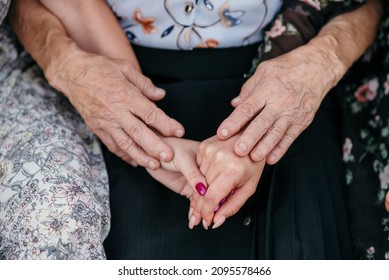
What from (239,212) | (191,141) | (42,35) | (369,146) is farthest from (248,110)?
(42,35)

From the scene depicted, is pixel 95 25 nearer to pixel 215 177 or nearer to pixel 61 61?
pixel 61 61

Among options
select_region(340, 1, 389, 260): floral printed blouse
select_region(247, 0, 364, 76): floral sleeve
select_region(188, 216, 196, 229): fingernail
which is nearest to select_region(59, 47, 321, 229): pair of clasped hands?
select_region(188, 216, 196, 229): fingernail

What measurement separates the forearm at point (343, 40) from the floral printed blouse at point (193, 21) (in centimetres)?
14

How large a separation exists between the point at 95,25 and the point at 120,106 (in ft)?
0.89

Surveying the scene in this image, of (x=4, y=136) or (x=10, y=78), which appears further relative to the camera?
(x=10, y=78)

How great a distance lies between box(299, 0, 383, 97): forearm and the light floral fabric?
56cm

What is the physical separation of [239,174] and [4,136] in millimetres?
551

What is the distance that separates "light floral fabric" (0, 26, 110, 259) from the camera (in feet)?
3.43

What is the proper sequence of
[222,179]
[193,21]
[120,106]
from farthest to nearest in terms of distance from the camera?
[193,21]
[120,106]
[222,179]

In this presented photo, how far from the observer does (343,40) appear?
50.9 inches

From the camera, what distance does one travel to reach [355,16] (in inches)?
52.6

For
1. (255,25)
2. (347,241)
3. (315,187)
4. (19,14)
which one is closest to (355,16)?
(255,25)
